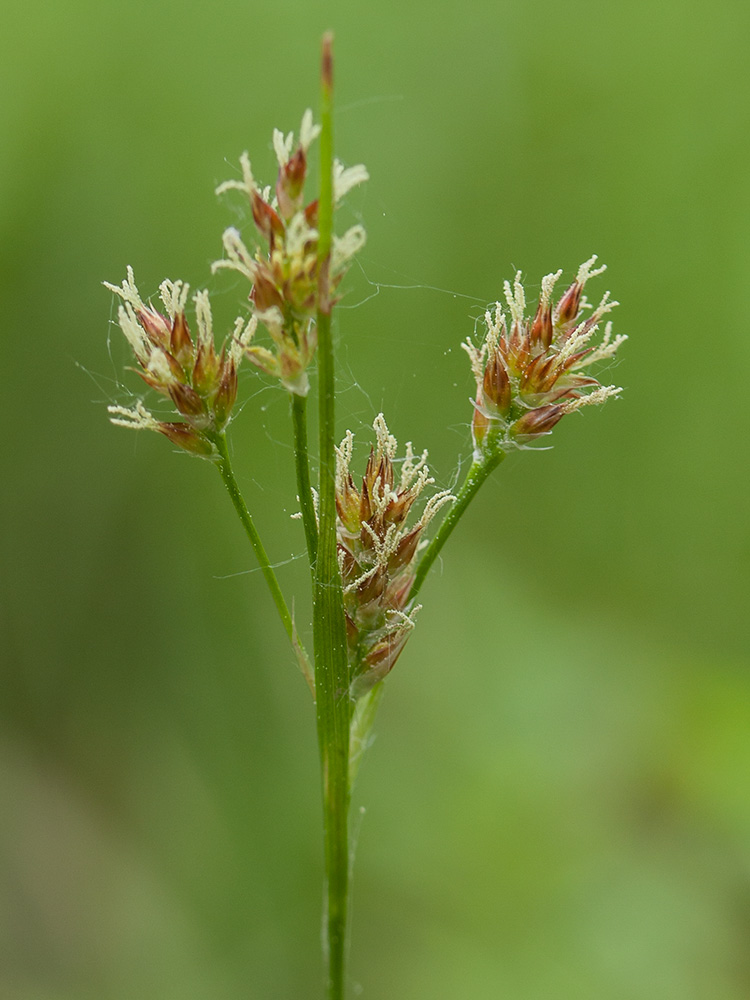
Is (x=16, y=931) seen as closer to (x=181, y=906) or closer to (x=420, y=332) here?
(x=181, y=906)

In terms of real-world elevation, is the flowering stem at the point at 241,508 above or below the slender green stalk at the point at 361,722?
above

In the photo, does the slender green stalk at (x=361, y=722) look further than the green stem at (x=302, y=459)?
Yes

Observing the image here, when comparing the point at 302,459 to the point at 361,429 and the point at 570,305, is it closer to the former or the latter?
the point at 570,305

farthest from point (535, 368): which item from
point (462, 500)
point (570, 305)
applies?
point (462, 500)

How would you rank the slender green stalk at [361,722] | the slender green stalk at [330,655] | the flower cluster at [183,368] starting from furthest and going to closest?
the slender green stalk at [361,722] → the flower cluster at [183,368] → the slender green stalk at [330,655]

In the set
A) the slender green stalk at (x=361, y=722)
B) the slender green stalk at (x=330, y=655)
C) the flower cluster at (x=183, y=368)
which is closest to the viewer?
the slender green stalk at (x=330, y=655)

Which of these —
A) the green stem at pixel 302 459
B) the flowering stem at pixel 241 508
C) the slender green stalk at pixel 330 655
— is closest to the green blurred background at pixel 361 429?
the slender green stalk at pixel 330 655

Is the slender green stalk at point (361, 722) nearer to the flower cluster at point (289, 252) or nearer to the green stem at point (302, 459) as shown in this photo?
the green stem at point (302, 459)
